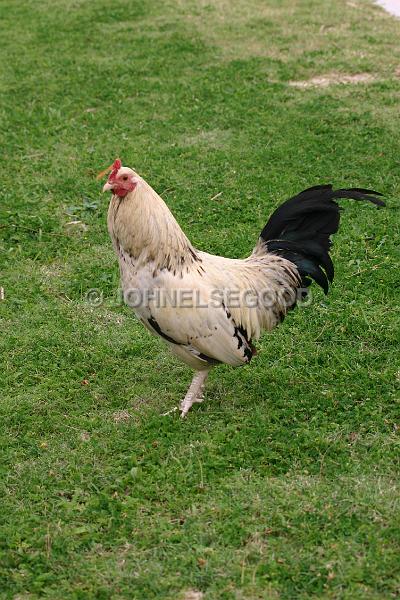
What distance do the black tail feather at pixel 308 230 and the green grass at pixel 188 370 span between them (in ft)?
3.11

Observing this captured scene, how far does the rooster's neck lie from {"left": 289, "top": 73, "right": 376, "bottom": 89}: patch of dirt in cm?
610

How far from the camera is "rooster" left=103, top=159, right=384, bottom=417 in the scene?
15.4 ft

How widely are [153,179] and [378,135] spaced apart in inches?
112

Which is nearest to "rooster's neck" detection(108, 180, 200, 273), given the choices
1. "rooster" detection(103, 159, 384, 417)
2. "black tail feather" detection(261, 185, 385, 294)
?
"rooster" detection(103, 159, 384, 417)

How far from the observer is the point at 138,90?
1033 centimetres

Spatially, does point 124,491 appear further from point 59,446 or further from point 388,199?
Result: point 388,199

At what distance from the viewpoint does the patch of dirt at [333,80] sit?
10070 mm

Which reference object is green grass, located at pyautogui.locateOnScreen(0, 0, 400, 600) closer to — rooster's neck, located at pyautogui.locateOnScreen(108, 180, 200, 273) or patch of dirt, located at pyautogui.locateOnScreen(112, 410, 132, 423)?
patch of dirt, located at pyautogui.locateOnScreen(112, 410, 132, 423)

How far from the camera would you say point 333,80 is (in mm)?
10180

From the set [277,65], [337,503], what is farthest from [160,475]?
[277,65]

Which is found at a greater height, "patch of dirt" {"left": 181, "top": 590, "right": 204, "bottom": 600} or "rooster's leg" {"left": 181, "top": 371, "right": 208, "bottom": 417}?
"rooster's leg" {"left": 181, "top": 371, "right": 208, "bottom": 417}

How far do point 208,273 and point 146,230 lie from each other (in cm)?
57

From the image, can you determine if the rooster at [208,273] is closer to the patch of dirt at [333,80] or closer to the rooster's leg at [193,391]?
the rooster's leg at [193,391]

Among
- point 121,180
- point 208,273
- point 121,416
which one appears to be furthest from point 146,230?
point 121,416
